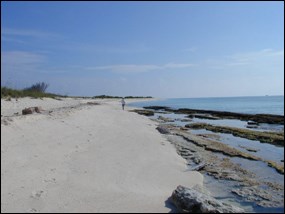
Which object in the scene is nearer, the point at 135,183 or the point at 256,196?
the point at 256,196

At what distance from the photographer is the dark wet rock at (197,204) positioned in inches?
255

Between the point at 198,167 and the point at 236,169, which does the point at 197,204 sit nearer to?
the point at 198,167

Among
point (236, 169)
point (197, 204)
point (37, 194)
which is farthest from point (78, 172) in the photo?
point (236, 169)

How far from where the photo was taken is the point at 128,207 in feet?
23.2

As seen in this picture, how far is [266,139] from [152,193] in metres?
13.8

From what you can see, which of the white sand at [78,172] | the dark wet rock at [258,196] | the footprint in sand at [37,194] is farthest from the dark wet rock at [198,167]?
the footprint in sand at [37,194]

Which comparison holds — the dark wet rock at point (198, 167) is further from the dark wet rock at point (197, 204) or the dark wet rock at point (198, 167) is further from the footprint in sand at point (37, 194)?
the footprint in sand at point (37, 194)

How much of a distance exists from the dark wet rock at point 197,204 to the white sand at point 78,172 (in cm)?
39

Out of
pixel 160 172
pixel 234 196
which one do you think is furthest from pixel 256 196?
pixel 160 172

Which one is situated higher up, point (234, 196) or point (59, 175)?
point (59, 175)

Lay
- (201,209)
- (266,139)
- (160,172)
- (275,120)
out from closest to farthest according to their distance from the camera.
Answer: (201,209) → (160,172) → (266,139) → (275,120)

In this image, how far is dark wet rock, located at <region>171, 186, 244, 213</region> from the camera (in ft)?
21.2

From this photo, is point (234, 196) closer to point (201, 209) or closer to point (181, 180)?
point (181, 180)

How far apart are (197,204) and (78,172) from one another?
12.5 ft
